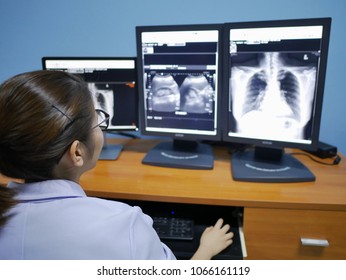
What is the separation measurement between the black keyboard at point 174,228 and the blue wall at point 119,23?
0.84 meters

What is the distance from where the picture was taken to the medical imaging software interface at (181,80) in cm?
110

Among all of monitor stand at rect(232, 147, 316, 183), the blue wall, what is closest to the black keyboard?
monitor stand at rect(232, 147, 316, 183)

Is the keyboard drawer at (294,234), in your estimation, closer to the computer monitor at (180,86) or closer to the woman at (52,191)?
the computer monitor at (180,86)

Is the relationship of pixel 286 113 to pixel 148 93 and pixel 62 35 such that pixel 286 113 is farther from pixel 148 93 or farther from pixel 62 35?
pixel 62 35

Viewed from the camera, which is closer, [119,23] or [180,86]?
[180,86]

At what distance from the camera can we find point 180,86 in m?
1.16

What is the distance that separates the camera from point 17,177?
2.23 feet

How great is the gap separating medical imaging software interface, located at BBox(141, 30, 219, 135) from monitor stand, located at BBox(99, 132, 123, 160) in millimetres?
210

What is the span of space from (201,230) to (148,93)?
578 mm

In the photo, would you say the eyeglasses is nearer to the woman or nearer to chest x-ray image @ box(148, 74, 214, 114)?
the woman

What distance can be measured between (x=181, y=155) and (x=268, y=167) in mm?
352

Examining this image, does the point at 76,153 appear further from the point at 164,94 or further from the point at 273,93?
the point at 273,93

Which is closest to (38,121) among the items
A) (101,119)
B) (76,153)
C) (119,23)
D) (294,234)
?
(76,153)
